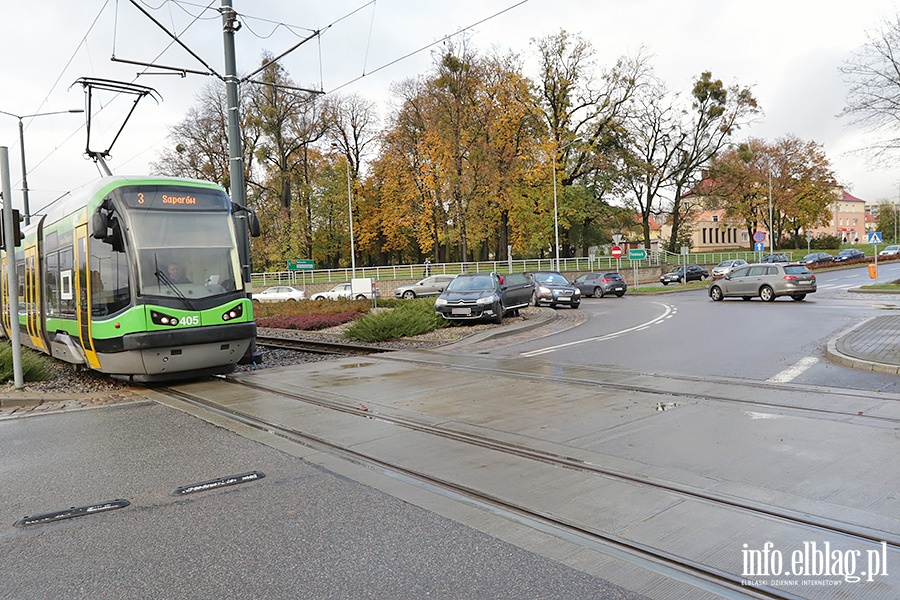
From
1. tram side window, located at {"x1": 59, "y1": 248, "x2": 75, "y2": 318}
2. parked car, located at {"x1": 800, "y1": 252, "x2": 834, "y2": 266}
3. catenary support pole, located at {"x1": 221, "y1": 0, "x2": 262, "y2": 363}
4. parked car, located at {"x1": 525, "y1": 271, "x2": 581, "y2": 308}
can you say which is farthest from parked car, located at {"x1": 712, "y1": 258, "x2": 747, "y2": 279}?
tram side window, located at {"x1": 59, "y1": 248, "x2": 75, "y2": 318}

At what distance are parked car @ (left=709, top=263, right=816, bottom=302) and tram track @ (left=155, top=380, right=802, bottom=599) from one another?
22181 mm

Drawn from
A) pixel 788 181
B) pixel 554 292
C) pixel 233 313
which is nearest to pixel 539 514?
pixel 233 313

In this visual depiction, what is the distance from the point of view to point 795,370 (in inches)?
392

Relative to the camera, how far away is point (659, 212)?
58.8 m

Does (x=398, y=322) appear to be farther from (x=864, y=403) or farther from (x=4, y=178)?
(x=864, y=403)

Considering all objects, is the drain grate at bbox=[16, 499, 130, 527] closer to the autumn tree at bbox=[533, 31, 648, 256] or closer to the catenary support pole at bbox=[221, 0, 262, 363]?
the catenary support pole at bbox=[221, 0, 262, 363]

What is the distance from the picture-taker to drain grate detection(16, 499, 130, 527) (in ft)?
15.5

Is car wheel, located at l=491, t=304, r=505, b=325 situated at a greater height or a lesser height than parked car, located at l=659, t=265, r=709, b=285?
lesser

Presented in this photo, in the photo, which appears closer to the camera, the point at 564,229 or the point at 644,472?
the point at 644,472

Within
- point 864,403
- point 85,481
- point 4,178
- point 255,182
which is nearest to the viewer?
point 85,481

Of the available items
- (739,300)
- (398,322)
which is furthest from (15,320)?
(739,300)

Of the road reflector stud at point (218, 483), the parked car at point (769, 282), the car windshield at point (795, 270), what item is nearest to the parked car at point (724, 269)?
the parked car at point (769, 282)

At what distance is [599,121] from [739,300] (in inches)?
1030

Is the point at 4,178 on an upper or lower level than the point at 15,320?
upper
